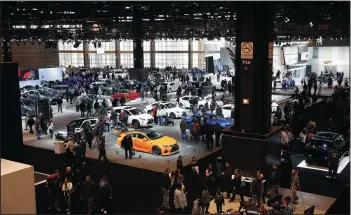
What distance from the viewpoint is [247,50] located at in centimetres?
1543

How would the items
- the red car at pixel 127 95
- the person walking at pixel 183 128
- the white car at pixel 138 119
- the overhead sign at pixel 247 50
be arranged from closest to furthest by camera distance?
the overhead sign at pixel 247 50 < the person walking at pixel 183 128 < the white car at pixel 138 119 < the red car at pixel 127 95

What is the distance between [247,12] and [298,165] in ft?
23.6

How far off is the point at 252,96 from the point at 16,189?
1055cm

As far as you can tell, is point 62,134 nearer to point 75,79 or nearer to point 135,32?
point 135,32

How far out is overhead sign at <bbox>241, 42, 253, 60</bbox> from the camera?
15330 millimetres

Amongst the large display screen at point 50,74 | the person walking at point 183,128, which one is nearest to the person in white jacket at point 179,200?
the person walking at point 183,128

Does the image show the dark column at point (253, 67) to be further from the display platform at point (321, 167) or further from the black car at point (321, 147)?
the display platform at point (321, 167)

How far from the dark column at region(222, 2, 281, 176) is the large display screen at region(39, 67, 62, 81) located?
32086mm

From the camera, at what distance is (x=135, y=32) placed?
33.3 m

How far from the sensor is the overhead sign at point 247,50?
15330 millimetres

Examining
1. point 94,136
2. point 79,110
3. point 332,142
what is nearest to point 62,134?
point 94,136

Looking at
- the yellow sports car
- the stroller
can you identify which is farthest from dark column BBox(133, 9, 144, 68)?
the yellow sports car

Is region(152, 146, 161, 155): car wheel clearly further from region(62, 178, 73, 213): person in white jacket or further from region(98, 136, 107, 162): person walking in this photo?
region(62, 178, 73, 213): person in white jacket

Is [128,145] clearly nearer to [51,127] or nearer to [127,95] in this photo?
[51,127]
